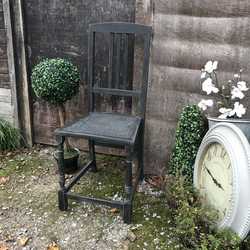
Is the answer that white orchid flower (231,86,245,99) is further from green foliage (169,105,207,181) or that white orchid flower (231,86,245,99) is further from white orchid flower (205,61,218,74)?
green foliage (169,105,207,181)

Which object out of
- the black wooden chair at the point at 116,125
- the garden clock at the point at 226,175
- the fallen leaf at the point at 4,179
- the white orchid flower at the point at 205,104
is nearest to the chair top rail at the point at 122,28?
the black wooden chair at the point at 116,125

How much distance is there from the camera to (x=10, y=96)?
368 centimetres

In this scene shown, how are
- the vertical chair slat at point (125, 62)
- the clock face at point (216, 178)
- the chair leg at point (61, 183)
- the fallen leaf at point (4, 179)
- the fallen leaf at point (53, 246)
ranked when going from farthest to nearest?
the fallen leaf at point (4, 179) < the vertical chair slat at point (125, 62) < the chair leg at point (61, 183) < the fallen leaf at point (53, 246) < the clock face at point (216, 178)

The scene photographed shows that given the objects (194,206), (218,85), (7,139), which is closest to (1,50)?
(7,139)

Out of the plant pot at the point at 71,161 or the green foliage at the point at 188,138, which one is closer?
the green foliage at the point at 188,138

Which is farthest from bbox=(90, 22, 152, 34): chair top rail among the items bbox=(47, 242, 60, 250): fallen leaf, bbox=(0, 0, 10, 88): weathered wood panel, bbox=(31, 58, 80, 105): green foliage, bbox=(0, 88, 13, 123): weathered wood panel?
bbox=(47, 242, 60, 250): fallen leaf

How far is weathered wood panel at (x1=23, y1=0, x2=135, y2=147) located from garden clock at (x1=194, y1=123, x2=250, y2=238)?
1.41 meters

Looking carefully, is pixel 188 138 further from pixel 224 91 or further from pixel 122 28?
pixel 122 28

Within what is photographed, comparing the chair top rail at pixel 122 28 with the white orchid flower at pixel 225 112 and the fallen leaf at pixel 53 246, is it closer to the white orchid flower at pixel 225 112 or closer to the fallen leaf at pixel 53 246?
the white orchid flower at pixel 225 112

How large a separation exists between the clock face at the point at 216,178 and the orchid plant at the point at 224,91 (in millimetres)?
292

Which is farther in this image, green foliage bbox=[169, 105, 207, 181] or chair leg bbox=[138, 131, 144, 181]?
chair leg bbox=[138, 131, 144, 181]

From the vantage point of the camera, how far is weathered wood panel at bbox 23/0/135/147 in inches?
123

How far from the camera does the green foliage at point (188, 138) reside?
269cm

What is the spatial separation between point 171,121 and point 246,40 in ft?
3.04
